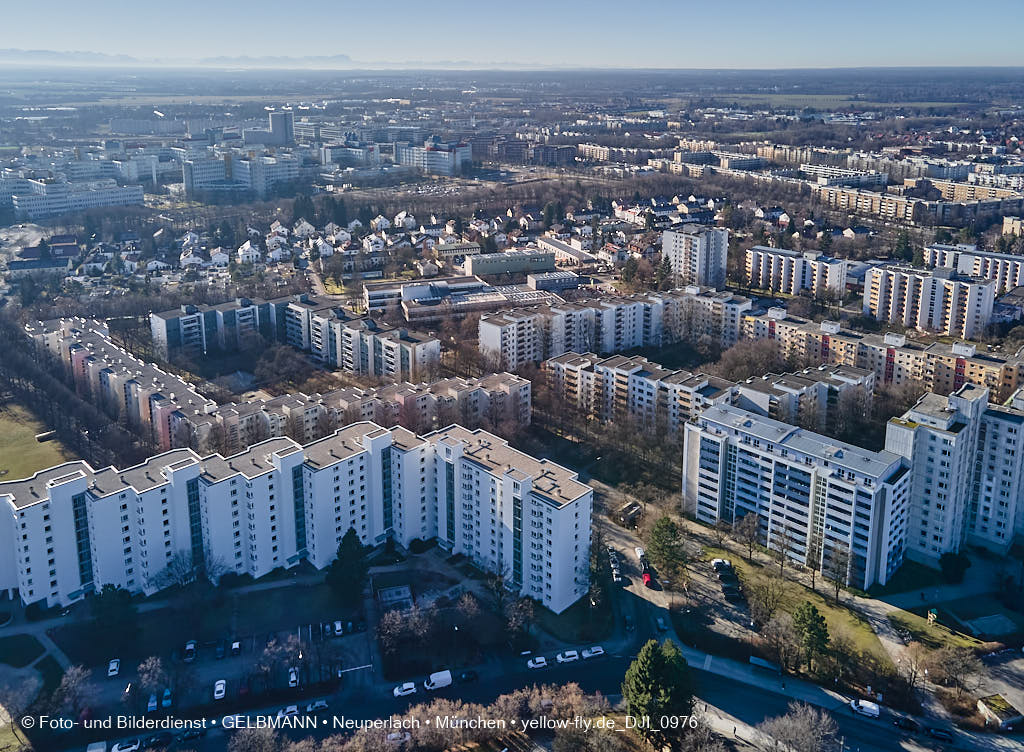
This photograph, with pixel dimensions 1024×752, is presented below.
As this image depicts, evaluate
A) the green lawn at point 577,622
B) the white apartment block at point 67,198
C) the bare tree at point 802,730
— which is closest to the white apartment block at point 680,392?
the green lawn at point 577,622

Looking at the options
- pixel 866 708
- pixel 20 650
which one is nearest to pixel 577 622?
pixel 866 708

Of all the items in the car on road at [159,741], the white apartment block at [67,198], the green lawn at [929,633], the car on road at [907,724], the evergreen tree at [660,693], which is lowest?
the car on road at [907,724]

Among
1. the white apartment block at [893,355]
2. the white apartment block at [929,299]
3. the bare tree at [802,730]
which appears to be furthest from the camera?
the white apartment block at [929,299]

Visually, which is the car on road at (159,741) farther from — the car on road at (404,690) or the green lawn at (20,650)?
the car on road at (404,690)

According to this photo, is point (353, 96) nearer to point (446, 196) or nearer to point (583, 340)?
point (446, 196)

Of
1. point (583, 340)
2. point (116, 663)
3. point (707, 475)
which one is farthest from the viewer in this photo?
point (583, 340)

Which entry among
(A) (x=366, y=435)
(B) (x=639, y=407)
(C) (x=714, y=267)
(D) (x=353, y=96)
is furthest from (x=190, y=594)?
(D) (x=353, y=96)
